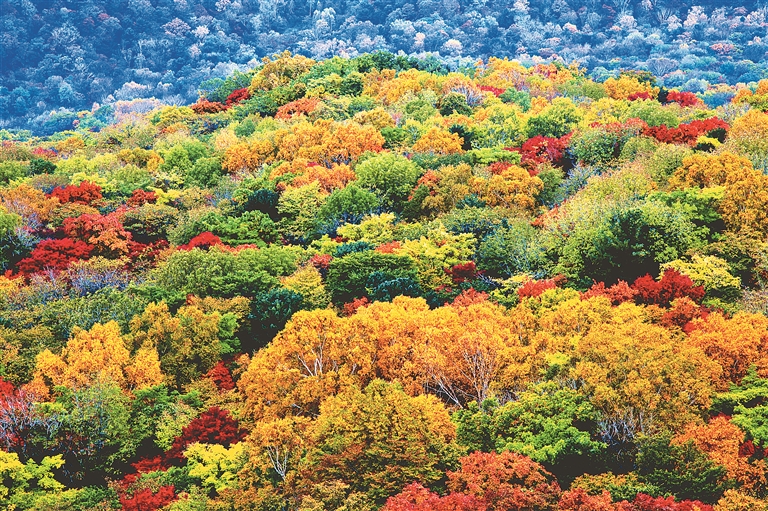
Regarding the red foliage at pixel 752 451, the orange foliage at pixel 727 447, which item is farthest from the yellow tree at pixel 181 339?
the red foliage at pixel 752 451

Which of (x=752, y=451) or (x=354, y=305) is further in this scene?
(x=354, y=305)

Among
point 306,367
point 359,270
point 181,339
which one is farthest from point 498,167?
point 306,367

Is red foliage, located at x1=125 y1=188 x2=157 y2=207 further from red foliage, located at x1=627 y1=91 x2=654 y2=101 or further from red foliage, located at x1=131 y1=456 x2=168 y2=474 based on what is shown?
red foliage, located at x1=627 y1=91 x2=654 y2=101

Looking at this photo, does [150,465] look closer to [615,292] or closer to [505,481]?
[505,481]

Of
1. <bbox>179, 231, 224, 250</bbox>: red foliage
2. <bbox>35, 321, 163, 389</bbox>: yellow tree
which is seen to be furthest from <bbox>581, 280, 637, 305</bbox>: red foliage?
<bbox>179, 231, 224, 250</bbox>: red foliage

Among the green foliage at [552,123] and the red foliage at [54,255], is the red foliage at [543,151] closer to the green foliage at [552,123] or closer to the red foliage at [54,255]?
the green foliage at [552,123]

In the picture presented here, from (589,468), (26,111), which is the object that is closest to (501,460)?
(589,468)
